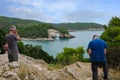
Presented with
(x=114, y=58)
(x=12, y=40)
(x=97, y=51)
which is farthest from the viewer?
(x=114, y=58)

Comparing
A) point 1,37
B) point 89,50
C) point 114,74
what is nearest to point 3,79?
point 89,50

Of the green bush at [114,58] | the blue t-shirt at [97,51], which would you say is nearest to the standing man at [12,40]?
the blue t-shirt at [97,51]

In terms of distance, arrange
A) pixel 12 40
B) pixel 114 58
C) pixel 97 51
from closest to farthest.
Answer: pixel 97 51, pixel 12 40, pixel 114 58

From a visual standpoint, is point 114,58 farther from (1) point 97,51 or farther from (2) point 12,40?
(2) point 12,40

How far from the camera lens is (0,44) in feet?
227

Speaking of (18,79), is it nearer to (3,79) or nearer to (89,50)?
(3,79)

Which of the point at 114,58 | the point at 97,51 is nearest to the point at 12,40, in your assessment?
the point at 97,51

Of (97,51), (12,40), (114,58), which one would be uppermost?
(12,40)

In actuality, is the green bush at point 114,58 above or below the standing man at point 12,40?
below

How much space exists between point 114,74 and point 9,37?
17.3ft

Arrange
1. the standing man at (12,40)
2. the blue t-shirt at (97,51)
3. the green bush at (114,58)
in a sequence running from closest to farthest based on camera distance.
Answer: the blue t-shirt at (97,51)
the standing man at (12,40)
the green bush at (114,58)

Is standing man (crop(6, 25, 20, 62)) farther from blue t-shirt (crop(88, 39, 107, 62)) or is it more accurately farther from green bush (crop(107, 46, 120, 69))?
green bush (crop(107, 46, 120, 69))

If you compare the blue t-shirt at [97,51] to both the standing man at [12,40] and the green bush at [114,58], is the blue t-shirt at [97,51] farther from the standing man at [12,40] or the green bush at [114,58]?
the green bush at [114,58]

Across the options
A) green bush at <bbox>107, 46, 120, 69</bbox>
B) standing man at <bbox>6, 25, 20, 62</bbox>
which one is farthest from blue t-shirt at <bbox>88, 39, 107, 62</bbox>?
green bush at <bbox>107, 46, 120, 69</bbox>
